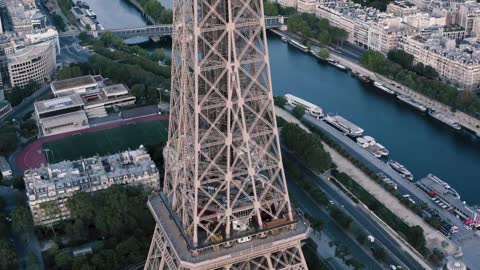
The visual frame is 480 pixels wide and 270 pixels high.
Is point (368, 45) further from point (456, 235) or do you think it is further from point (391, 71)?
point (456, 235)

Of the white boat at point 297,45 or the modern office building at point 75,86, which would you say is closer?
the modern office building at point 75,86

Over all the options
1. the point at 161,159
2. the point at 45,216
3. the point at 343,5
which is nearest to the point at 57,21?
the point at 343,5

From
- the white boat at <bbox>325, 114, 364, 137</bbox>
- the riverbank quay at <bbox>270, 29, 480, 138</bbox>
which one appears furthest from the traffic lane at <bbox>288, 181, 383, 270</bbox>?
the riverbank quay at <bbox>270, 29, 480, 138</bbox>

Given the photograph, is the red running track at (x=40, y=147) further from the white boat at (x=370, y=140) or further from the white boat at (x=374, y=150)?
the white boat at (x=374, y=150)

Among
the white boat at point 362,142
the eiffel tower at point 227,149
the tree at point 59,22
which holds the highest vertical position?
the eiffel tower at point 227,149

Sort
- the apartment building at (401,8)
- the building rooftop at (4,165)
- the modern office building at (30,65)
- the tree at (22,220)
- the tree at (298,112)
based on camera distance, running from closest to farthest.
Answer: the tree at (22,220) < the building rooftop at (4,165) < the tree at (298,112) < the modern office building at (30,65) < the apartment building at (401,8)

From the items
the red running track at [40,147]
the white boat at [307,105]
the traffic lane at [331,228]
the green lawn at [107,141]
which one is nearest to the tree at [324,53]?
the white boat at [307,105]

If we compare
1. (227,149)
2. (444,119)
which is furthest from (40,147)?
(444,119)
